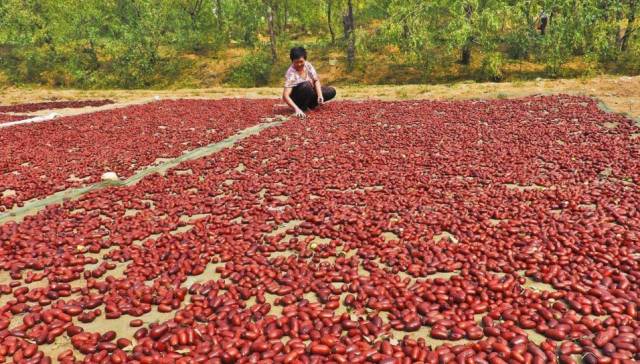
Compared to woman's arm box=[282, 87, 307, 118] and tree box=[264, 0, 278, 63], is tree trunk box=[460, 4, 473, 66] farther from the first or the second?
woman's arm box=[282, 87, 307, 118]

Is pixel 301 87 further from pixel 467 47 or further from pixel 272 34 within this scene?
pixel 272 34

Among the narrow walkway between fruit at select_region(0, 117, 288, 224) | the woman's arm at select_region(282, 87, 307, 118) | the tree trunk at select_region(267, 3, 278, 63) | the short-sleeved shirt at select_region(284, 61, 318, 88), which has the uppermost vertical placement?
the tree trunk at select_region(267, 3, 278, 63)

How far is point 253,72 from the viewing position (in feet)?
87.8

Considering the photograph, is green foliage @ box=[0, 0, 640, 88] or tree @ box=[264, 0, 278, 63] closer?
green foliage @ box=[0, 0, 640, 88]

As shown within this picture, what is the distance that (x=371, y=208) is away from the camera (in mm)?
4469

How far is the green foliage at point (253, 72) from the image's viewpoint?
86.8ft

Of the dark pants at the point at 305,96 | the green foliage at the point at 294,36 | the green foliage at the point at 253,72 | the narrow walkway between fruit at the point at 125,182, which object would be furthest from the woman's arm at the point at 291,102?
the green foliage at the point at 253,72

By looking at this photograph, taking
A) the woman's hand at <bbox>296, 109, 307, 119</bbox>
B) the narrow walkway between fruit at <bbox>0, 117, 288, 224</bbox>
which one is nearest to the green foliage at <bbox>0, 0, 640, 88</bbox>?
the woman's hand at <bbox>296, 109, 307, 119</bbox>

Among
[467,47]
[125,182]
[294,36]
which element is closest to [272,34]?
[467,47]

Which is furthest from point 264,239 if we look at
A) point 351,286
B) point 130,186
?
point 130,186

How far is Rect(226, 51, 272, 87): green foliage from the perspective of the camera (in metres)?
26.5

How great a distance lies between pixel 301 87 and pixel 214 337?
863cm

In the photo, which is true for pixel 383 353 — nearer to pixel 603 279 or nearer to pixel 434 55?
pixel 603 279

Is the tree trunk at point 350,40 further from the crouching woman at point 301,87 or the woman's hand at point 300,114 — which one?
the woman's hand at point 300,114
